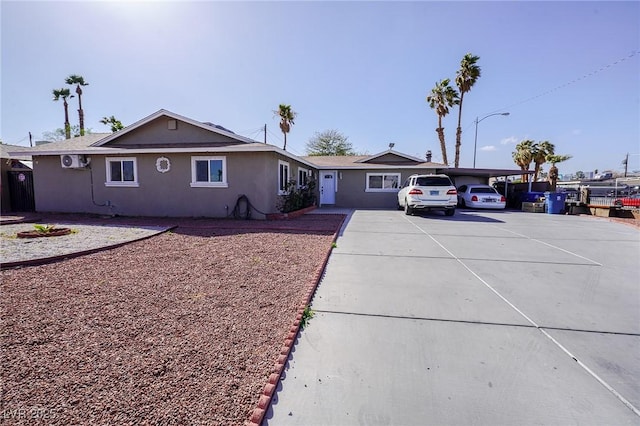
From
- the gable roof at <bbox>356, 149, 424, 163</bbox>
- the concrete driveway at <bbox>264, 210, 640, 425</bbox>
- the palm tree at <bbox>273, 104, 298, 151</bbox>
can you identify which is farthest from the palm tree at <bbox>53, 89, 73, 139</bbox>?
the concrete driveway at <bbox>264, 210, 640, 425</bbox>

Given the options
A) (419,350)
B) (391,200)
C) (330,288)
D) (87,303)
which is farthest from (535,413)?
(391,200)

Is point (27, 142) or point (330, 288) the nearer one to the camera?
point (330, 288)

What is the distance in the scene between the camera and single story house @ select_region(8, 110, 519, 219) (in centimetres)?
1028

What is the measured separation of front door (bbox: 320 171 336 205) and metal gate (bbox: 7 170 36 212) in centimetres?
1330

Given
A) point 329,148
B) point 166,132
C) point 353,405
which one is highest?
point 329,148

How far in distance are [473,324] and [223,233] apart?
21.2 feet

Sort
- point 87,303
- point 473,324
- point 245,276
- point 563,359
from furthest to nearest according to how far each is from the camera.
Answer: point 245,276 → point 87,303 → point 473,324 → point 563,359

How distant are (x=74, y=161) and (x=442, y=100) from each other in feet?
82.4

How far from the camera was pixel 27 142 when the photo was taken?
3675cm

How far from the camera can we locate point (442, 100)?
2473cm

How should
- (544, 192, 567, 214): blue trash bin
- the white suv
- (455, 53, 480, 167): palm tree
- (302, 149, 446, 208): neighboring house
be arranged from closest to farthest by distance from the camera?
the white suv
(544, 192, 567, 214): blue trash bin
(302, 149, 446, 208): neighboring house
(455, 53, 480, 167): palm tree

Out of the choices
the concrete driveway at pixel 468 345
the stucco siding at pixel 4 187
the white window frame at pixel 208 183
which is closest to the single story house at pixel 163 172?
the white window frame at pixel 208 183

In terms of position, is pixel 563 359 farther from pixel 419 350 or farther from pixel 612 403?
pixel 419 350

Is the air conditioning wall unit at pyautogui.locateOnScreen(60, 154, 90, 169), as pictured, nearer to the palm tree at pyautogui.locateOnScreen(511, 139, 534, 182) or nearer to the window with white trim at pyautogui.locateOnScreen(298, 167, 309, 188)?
the window with white trim at pyautogui.locateOnScreen(298, 167, 309, 188)
